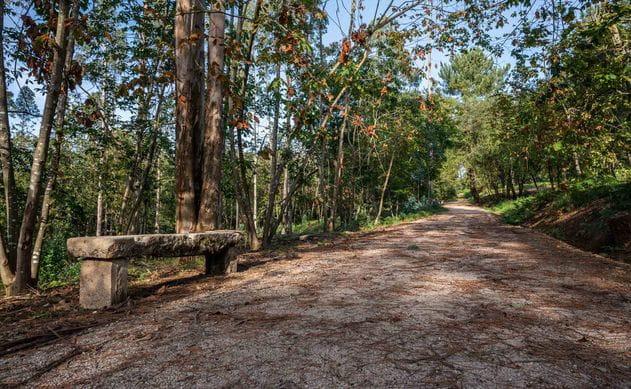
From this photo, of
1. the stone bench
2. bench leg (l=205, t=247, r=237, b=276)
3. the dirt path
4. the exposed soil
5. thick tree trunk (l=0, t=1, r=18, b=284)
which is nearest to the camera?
the dirt path

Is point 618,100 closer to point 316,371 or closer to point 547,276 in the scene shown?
point 547,276

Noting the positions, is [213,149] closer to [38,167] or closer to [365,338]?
[38,167]

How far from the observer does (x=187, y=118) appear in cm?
592

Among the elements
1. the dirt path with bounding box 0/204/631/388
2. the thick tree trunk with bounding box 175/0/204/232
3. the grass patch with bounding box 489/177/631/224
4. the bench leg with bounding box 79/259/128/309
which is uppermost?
the thick tree trunk with bounding box 175/0/204/232

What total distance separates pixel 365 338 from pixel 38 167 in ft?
15.3

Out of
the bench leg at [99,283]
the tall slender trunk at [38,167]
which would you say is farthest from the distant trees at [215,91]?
the bench leg at [99,283]

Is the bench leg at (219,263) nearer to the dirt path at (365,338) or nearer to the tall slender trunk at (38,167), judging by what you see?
the dirt path at (365,338)

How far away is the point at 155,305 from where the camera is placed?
140 inches

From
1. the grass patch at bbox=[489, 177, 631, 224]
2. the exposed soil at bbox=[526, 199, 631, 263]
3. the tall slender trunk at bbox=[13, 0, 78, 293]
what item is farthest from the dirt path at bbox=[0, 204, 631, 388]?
the grass patch at bbox=[489, 177, 631, 224]

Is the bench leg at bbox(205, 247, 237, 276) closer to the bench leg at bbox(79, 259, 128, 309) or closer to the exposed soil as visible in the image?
the bench leg at bbox(79, 259, 128, 309)

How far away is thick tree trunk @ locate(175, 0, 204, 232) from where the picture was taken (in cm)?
582

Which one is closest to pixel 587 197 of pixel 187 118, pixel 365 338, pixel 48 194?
pixel 365 338

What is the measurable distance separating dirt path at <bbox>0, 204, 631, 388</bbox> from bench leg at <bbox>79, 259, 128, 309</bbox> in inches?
19.8

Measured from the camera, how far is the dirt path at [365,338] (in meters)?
1.98
